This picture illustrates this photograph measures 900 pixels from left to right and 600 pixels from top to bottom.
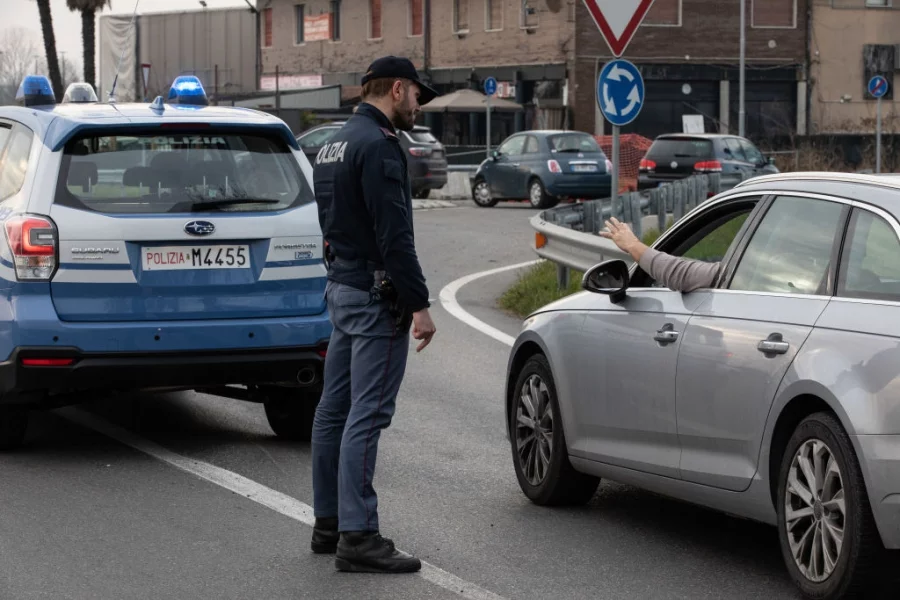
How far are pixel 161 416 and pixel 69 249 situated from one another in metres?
2.01

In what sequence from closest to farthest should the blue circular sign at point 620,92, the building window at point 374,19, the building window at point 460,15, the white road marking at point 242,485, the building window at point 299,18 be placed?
the white road marking at point 242,485 → the blue circular sign at point 620,92 → the building window at point 460,15 → the building window at point 374,19 → the building window at point 299,18

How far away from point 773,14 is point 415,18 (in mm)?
13083

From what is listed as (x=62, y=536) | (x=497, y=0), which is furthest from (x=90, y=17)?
(x=62, y=536)

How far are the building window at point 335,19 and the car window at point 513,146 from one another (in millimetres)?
32867

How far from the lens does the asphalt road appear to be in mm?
5715

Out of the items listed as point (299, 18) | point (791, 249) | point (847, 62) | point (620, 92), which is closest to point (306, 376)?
point (791, 249)

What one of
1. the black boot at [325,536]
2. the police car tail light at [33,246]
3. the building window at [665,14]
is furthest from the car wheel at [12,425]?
the building window at [665,14]

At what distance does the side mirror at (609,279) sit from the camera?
21.4 feet

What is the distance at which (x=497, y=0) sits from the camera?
56188 mm

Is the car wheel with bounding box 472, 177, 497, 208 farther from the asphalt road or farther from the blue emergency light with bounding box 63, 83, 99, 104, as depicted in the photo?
the blue emergency light with bounding box 63, 83, 99, 104

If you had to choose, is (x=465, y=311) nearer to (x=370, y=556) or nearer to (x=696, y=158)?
(x=370, y=556)

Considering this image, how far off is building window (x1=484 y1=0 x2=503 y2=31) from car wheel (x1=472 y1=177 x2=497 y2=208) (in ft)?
75.6

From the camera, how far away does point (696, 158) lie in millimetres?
30406

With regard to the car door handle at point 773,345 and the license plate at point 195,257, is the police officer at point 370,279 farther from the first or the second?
the license plate at point 195,257
